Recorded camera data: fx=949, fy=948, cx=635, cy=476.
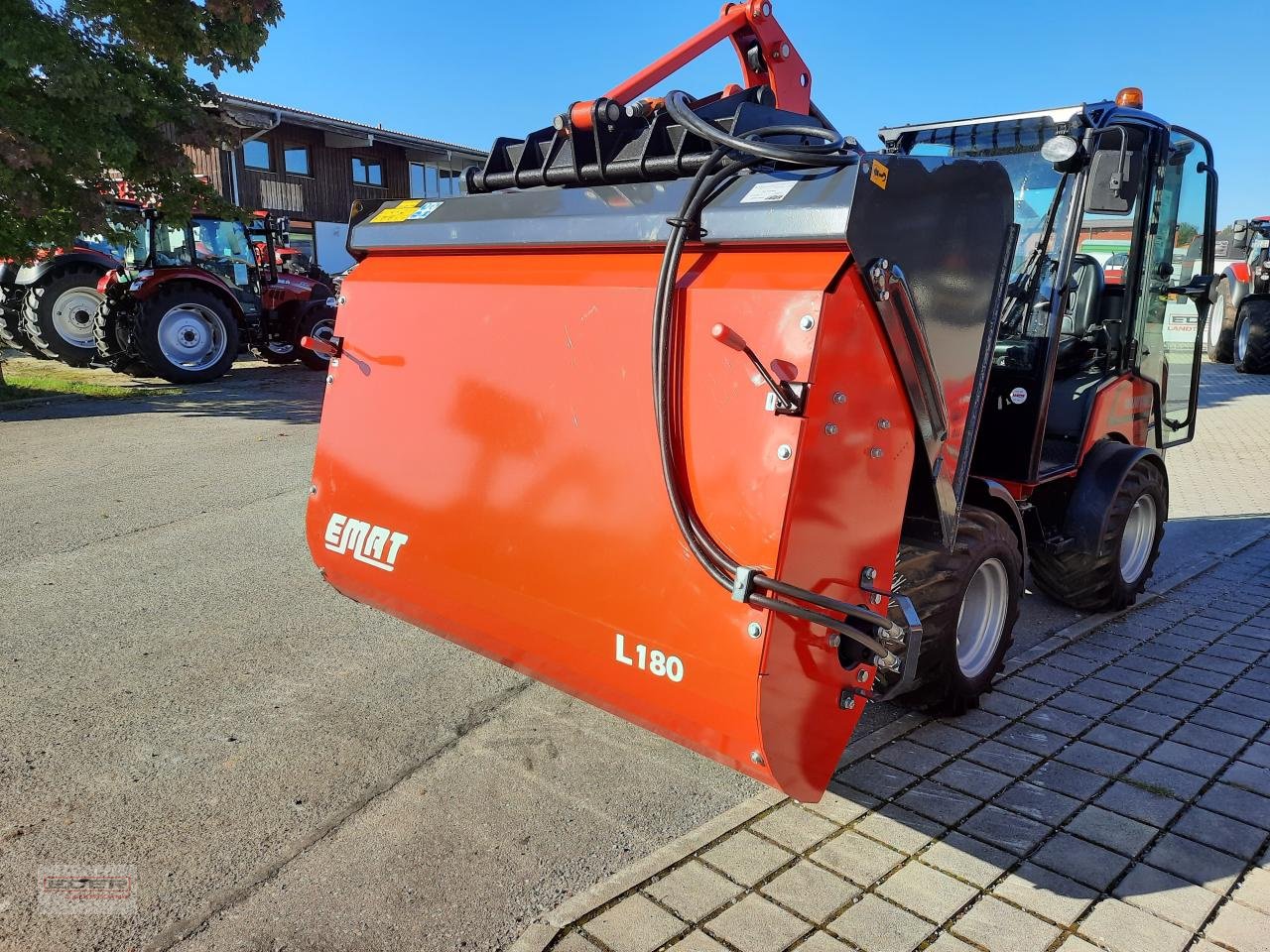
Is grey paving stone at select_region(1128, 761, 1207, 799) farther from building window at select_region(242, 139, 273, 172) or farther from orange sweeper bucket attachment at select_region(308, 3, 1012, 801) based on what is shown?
building window at select_region(242, 139, 273, 172)

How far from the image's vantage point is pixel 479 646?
9.45ft

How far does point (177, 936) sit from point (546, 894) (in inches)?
35.7

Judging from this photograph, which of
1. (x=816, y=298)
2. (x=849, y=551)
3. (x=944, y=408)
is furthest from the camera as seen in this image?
(x=944, y=408)

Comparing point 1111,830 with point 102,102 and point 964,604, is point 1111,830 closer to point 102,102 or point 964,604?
point 964,604

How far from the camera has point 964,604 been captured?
3.54m

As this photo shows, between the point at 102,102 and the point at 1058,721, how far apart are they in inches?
417

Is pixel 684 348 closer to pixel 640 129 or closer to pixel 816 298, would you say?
pixel 816 298

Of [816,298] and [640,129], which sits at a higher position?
[640,129]

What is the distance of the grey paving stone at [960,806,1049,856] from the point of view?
2750 mm

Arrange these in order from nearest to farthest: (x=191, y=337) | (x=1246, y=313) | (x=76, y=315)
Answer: (x=191, y=337) < (x=76, y=315) < (x=1246, y=313)

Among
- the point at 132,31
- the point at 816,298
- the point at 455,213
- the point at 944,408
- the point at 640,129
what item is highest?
the point at 132,31

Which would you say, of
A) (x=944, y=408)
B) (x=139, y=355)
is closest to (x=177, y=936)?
(x=944, y=408)

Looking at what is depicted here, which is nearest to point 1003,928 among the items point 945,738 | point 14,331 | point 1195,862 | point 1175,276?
point 1195,862

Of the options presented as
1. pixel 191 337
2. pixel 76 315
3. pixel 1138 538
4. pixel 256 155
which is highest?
pixel 256 155
